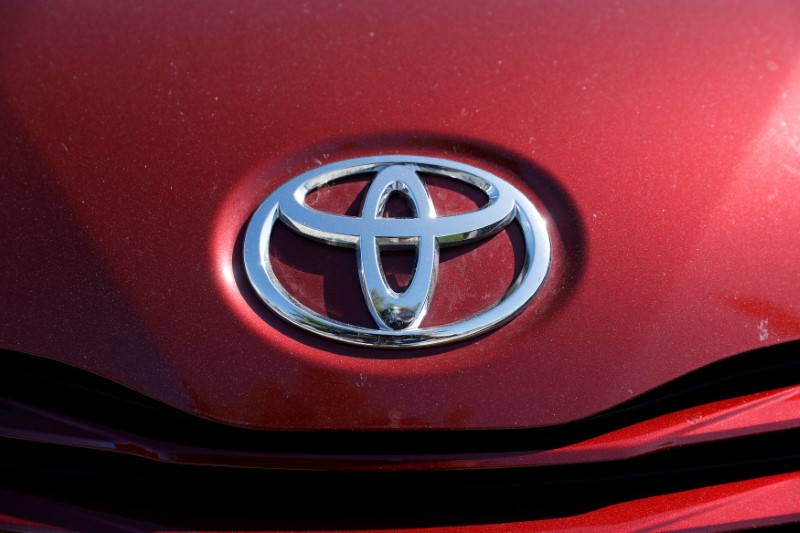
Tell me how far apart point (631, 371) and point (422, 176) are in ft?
1.27

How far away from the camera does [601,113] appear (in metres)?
1.18

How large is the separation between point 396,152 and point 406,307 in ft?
0.81

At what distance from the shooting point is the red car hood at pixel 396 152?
1.00 metres

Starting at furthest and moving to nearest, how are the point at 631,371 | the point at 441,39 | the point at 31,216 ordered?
the point at 441,39
the point at 31,216
the point at 631,371

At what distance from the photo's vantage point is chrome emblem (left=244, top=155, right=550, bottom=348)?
39.9 inches

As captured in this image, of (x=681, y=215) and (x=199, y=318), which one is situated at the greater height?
(x=681, y=215)

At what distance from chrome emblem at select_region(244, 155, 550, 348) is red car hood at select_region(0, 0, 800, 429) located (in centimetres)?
2

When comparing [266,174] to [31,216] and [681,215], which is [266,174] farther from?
[681,215]

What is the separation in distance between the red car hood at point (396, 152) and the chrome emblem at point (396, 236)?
0.07 ft

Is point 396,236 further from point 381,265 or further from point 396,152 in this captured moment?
point 396,152

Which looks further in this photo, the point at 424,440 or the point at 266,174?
the point at 266,174

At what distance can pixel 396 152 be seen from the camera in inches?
44.8

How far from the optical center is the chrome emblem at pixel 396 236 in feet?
3.33

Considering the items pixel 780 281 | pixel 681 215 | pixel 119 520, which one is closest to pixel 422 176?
pixel 681 215
